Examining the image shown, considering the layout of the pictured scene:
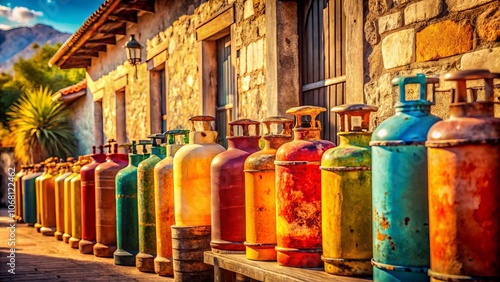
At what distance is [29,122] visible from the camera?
17.4 meters

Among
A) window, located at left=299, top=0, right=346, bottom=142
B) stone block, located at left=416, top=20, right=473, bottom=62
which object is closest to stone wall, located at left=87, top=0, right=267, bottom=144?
window, located at left=299, top=0, right=346, bottom=142

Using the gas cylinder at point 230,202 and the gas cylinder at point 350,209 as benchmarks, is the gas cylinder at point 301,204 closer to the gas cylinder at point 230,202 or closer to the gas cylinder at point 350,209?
the gas cylinder at point 350,209

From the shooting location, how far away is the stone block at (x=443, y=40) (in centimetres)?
365

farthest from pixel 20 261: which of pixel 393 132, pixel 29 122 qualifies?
pixel 29 122

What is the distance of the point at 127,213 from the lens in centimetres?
626

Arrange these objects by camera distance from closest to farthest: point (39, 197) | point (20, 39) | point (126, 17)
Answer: point (39, 197)
point (126, 17)
point (20, 39)

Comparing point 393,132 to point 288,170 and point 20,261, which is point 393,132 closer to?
point 288,170

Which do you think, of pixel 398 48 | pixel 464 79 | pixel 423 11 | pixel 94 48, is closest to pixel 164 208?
pixel 398 48

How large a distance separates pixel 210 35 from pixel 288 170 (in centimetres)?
405

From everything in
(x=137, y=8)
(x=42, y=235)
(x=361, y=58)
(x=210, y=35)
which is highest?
(x=137, y=8)

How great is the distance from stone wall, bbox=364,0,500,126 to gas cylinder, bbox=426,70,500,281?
2.43ft

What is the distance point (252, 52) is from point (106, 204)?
196 centimetres

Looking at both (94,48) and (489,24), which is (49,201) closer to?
(94,48)

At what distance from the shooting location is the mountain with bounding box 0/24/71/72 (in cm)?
12162
